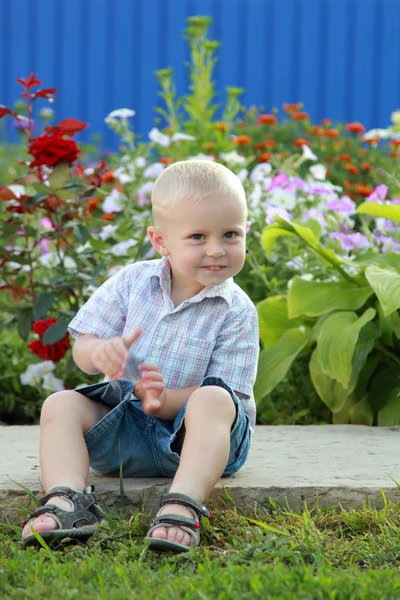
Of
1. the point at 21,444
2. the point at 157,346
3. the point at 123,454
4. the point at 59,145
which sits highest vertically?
the point at 59,145

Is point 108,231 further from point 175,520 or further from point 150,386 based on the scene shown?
point 175,520

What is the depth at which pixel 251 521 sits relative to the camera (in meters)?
2.32

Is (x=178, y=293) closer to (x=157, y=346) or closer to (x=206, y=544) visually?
(x=157, y=346)

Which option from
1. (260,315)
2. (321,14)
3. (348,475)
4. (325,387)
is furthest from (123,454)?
(321,14)

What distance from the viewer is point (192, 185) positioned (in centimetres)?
240

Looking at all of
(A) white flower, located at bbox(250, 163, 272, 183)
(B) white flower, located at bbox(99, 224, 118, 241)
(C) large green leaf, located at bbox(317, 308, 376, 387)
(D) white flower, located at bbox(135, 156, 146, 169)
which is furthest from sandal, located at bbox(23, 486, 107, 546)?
(D) white flower, located at bbox(135, 156, 146, 169)

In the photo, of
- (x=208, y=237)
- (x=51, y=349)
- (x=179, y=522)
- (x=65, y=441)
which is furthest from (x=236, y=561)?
(x=51, y=349)

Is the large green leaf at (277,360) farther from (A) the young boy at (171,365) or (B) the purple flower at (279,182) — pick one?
(B) the purple flower at (279,182)

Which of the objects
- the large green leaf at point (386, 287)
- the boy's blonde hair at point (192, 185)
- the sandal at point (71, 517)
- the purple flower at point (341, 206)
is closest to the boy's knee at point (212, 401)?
the sandal at point (71, 517)

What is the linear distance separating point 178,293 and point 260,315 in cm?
119

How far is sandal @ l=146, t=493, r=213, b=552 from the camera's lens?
81.4 inches

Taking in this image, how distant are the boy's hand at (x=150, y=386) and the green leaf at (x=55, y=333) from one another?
4.24 ft

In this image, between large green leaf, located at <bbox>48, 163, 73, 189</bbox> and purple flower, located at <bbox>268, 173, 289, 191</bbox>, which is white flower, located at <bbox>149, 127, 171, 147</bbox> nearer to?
purple flower, located at <bbox>268, 173, 289, 191</bbox>

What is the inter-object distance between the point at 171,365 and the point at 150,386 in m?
0.19
